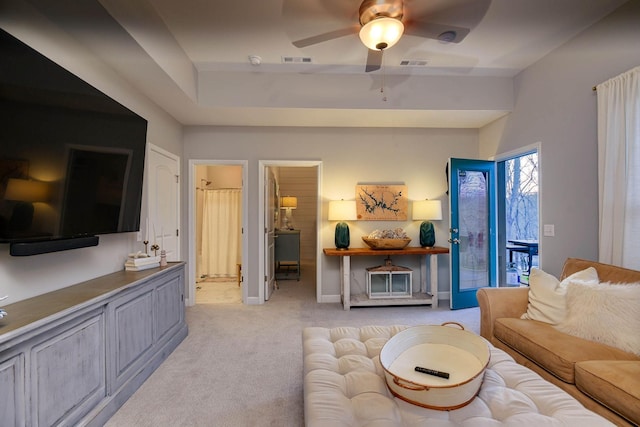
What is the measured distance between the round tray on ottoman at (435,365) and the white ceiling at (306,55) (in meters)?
2.34

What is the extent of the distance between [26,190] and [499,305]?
321cm

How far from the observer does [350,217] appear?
398 cm

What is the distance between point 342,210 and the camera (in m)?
3.97

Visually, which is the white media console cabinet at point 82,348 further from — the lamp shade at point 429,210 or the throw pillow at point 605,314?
the lamp shade at point 429,210

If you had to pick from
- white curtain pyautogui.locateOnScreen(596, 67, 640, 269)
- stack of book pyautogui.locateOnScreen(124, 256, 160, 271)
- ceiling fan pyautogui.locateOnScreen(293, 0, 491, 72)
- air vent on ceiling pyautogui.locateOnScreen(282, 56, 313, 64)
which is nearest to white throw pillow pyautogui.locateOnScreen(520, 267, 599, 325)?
white curtain pyautogui.locateOnScreen(596, 67, 640, 269)

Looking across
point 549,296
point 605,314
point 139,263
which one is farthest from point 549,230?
point 139,263

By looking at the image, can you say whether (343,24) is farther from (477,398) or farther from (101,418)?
(101,418)

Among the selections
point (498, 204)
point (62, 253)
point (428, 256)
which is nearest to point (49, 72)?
A: point (62, 253)

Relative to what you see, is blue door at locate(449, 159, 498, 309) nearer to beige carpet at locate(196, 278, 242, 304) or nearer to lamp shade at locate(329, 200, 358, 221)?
lamp shade at locate(329, 200, 358, 221)

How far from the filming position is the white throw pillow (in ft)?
6.73

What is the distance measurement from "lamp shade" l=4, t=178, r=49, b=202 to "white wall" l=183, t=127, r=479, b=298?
2.43 m

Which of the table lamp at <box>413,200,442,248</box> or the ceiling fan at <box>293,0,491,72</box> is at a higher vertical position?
the ceiling fan at <box>293,0,491,72</box>

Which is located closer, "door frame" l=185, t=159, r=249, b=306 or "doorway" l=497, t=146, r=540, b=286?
"door frame" l=185, t=159, r=249, b=306

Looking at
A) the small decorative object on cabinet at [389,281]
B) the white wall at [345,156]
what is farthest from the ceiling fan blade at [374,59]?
the small decorative object on cabinet at [389,281]
